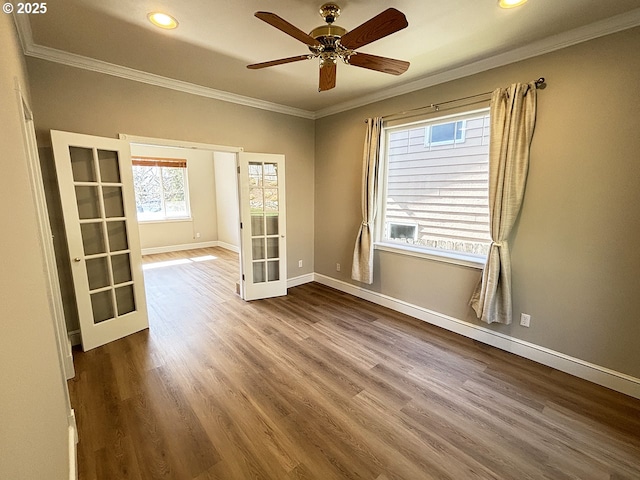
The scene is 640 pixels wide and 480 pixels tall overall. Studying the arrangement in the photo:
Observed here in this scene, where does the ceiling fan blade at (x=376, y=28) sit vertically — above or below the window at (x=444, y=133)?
above

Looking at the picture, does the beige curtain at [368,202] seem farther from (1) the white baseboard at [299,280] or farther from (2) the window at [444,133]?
(1) the white baseboard at [299,280]

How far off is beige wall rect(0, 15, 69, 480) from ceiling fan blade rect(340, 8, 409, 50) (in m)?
1.66

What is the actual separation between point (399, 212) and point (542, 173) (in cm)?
150

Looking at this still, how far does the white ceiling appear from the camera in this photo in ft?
6.07

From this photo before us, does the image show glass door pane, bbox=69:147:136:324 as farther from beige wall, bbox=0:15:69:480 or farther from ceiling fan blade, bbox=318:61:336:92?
ceiling fan blade, bbox=318:61:336:92

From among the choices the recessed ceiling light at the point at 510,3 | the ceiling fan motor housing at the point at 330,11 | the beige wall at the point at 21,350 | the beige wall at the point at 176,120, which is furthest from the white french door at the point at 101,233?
the recessed ceiling light at the point at 510,3

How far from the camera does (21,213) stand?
1.12 metres

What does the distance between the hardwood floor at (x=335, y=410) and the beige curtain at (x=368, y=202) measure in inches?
33.8

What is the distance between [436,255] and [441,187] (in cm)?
77

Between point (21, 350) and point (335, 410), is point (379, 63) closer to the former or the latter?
point (21, 350)

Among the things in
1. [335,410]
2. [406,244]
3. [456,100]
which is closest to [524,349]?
[406,244]

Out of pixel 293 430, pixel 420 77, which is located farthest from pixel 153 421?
pixel 420 77

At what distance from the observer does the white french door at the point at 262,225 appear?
3764 mm

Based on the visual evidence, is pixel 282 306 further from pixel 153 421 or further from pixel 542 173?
pixel 542 173
